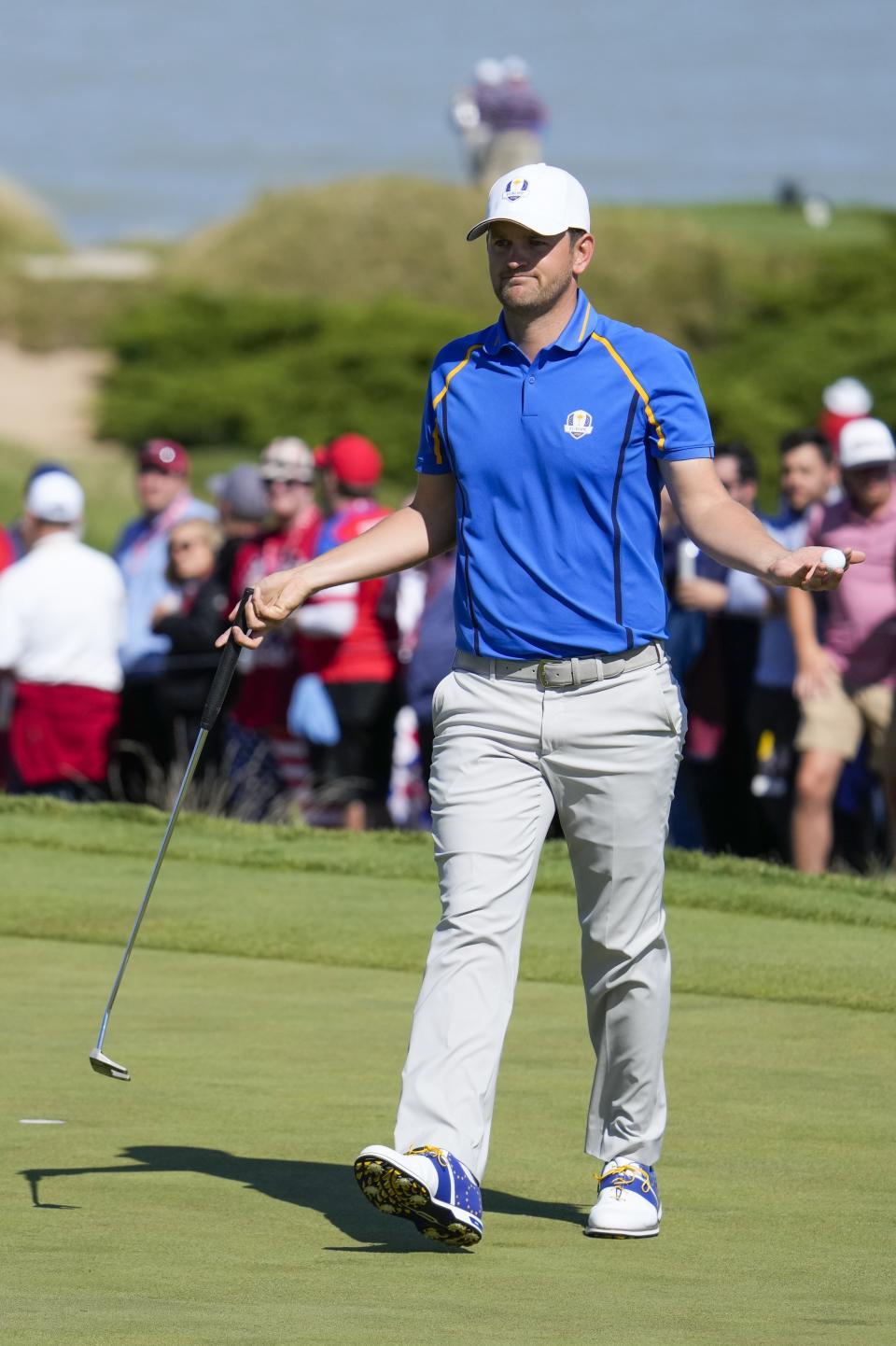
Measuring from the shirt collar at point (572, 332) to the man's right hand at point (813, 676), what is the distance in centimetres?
488

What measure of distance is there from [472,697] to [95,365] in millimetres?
41059

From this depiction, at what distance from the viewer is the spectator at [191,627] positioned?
1098 cm

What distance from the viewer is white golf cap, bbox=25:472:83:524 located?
34.6 feet

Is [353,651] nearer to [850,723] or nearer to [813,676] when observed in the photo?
[813,676]

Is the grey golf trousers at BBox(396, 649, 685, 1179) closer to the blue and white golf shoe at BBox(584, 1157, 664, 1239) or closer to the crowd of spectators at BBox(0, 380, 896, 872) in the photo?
the blue and white golf shoe at BBox(584, 1157, 664, 1239)

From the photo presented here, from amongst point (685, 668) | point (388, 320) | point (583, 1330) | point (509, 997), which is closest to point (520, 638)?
point (509, 997)

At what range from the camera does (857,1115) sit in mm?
5539

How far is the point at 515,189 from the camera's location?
15.8 ft

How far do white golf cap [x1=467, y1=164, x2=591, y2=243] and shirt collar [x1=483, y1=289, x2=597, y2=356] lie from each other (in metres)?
0.15

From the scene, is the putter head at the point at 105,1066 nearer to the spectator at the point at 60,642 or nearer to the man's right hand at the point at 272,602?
the man's right hand at the point at 272,602

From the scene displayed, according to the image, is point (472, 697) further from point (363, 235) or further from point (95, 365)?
point (363, 235)

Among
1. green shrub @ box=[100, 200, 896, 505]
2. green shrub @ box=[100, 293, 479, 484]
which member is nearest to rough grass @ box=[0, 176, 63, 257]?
green shrub @ box=[100, 200, 896, 505]

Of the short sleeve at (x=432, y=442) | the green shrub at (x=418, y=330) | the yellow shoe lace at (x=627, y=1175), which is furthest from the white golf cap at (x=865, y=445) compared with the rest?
the green shrub at (x=418, y=330)

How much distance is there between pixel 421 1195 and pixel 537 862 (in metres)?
0.76
